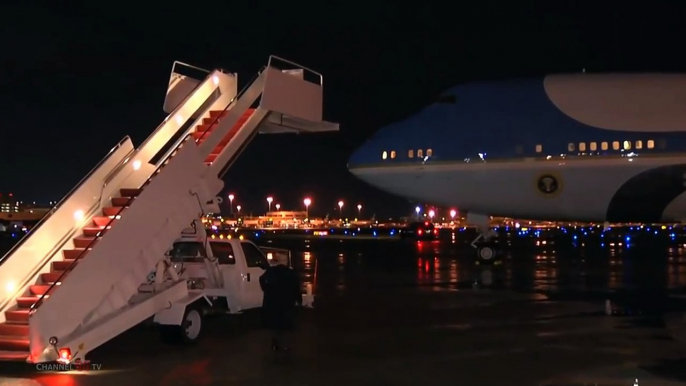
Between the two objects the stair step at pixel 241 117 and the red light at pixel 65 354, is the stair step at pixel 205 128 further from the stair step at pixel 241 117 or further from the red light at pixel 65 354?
the red light at pixel 65 354

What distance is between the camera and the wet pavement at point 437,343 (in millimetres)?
9594

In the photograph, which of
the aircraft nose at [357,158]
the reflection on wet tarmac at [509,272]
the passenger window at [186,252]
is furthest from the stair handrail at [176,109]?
the aircraft nose at [357,158]

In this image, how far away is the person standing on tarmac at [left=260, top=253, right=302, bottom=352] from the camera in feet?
34.6

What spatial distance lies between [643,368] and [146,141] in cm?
747

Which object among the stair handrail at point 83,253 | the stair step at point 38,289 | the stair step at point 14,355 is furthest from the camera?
the stair step at point 38,289

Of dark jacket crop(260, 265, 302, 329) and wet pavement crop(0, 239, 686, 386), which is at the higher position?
dark jacket crop(260, 265, 302, 329)

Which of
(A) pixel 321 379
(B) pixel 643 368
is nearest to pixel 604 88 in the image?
(B) pixel 643 368

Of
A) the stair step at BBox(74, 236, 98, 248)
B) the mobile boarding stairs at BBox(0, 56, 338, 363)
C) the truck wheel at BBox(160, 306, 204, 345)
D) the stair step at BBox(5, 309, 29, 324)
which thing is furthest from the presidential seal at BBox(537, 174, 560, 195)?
the stair step at BBox(5, 309, 29, 324)

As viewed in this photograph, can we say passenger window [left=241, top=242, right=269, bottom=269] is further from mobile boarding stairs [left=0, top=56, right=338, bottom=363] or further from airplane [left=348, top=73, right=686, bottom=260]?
airplane [left=348, top=73, right=686, bottom=260]

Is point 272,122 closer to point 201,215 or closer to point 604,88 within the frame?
point 201,215

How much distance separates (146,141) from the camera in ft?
41.1

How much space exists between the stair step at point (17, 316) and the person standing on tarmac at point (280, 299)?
9.18 feet

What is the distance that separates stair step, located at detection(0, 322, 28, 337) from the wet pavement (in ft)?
1.61

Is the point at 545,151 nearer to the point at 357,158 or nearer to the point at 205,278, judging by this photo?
the point at 357,158
